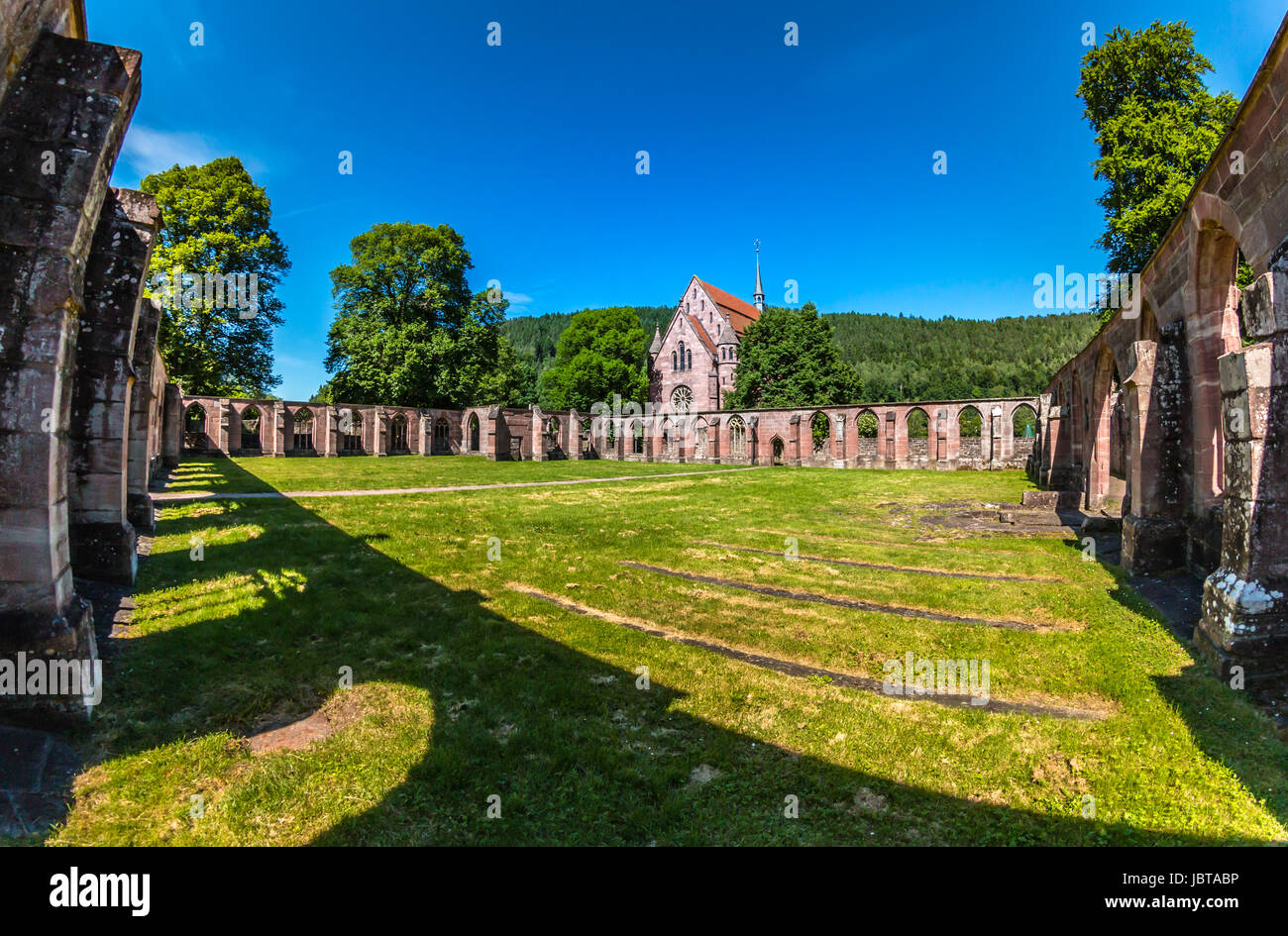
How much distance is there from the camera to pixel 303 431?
37.6m

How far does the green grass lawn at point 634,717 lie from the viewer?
2.91 metres

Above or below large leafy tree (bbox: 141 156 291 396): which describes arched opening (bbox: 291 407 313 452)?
below

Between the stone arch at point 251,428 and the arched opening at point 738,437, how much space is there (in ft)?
102

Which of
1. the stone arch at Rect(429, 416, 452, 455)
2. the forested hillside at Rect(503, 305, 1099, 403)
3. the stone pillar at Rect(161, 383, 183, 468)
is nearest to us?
the stone pillar at Rect(161, 383, 183, 468)

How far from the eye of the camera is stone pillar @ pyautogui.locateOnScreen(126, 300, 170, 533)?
895 cm

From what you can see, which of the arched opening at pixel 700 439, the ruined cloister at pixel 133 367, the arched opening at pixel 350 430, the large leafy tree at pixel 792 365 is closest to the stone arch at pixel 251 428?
the arched opening at pixel 350 430

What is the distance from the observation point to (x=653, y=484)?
2247 centimetres

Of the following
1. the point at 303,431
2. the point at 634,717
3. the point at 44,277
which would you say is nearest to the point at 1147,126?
the point at 634,717

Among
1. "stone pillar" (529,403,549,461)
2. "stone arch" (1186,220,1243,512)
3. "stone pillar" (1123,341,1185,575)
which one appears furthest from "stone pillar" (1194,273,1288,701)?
"stone pillar" (529,403,549,461)

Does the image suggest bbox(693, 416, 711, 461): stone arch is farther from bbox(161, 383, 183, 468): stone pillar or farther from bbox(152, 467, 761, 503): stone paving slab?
bbox(161, 383, 183, 468): stone pillar

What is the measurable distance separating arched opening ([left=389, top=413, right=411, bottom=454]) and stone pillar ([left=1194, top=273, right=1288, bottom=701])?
3989cm

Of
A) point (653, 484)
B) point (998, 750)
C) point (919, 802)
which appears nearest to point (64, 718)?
point (919, 802)
